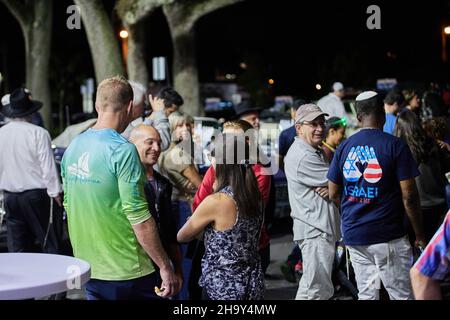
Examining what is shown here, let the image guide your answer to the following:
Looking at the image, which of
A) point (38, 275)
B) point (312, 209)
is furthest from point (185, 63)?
point (38, 275)

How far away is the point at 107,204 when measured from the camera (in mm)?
4566

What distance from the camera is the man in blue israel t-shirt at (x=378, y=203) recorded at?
5.63 metres

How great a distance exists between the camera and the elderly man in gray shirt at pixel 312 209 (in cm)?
673

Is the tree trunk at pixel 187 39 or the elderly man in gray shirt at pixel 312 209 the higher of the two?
the tree trunk at pixel 187 39

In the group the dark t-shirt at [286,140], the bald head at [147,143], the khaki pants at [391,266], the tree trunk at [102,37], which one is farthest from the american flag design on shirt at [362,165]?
the tree trunk at [102,37]

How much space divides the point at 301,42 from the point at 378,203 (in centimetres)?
4310

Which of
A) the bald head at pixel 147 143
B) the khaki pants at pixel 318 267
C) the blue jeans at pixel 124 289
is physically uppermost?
the bald head at pixel 147 143

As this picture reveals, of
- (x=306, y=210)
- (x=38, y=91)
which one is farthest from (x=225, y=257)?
(x=38, y=91)

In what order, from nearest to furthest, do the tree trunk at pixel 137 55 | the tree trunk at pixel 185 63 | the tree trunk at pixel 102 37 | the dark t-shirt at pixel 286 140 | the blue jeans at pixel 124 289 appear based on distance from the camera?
the blue jeans at pixel 124 289, the dark t-shirt at pixel 286 140, the tree trunk at pixel 102 37, the tree trunk at pixel 185 63, the tree trunk at pixel 137 55

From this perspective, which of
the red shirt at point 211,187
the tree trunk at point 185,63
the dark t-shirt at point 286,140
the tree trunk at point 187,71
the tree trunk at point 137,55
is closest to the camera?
the red shirt at point 211,187

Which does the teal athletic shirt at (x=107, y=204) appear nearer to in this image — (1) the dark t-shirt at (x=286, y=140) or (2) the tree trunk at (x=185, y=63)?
(1) the dark t-shirt at (x=286, y=140)

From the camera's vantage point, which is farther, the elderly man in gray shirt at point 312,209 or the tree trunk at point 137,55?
the tree trunk at point 137,55
